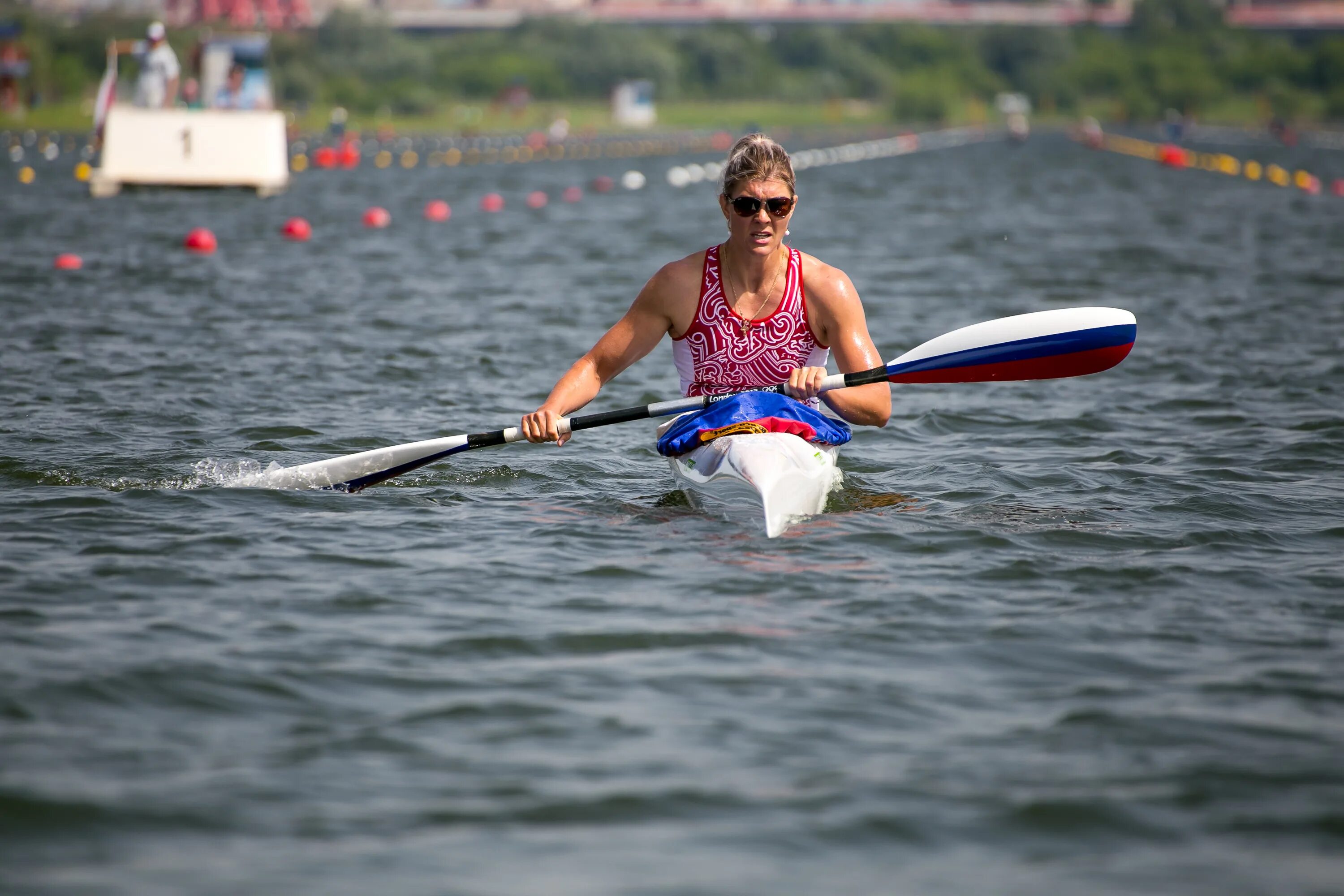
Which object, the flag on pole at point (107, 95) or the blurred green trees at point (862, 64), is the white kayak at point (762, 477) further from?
the blurred green trees at point (862, 64)

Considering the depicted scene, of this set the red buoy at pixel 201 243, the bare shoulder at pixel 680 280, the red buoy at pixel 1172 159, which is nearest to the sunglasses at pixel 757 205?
the bare shoulder at pixel 680 280

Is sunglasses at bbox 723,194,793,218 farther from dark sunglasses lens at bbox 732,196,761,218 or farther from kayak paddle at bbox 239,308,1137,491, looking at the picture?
kayak paddle at bbox 239,308,1137,491

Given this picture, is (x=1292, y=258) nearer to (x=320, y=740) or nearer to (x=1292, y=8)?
(x=320, y=740)

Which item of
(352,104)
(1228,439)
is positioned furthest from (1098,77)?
(1228,439)

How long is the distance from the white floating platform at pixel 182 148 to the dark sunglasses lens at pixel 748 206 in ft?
67.7

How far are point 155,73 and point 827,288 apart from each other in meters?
20.4

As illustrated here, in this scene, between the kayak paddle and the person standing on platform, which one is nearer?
the kayak paddle

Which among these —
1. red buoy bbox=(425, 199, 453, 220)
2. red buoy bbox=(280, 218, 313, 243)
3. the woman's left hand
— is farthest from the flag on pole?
the woman's left hand

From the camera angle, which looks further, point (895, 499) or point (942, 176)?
point (942, 176)

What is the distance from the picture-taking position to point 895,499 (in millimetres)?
7703

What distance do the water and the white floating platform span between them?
46.5 feet

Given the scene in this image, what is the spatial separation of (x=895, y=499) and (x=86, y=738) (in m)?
4.26

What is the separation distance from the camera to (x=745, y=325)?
729cm

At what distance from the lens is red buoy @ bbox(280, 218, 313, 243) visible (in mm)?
21281
